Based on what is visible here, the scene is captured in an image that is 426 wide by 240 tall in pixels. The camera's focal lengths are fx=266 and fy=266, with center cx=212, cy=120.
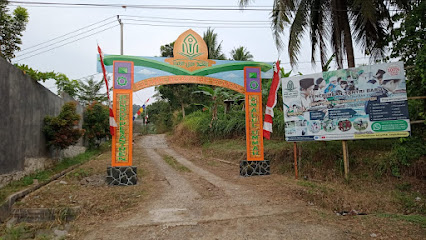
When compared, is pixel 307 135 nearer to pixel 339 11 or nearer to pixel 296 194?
pixel 296 194

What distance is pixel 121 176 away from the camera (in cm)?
697

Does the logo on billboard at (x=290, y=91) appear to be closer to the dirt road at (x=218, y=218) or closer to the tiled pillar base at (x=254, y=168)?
the tiled pillar base at (x=254, y=168)

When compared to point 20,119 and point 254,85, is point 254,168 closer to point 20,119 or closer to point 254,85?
point 254,85

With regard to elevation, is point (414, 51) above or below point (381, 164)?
above

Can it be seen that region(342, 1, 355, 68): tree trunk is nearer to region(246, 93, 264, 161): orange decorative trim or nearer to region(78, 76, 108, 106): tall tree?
region(246, 93, 264, 161): orange decorative trim

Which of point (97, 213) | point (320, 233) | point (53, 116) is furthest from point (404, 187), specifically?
point (53, 116)

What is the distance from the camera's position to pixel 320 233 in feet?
12.0

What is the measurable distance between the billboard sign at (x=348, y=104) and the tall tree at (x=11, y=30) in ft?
32.7

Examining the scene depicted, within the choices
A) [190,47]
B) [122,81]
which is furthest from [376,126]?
[122,81]

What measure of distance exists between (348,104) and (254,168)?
3.19m

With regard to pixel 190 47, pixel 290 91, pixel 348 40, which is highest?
pixel 348 40

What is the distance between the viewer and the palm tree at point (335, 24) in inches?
324

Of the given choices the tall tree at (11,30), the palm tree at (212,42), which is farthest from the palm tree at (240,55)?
the tall tree at (11,30)

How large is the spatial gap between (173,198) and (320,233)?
313 cm
